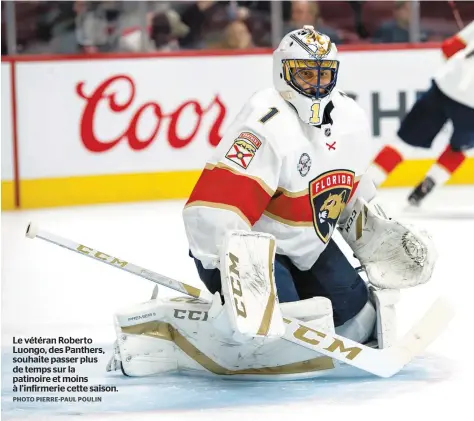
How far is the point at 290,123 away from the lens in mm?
2830

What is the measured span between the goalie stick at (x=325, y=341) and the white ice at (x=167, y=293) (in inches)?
1.5

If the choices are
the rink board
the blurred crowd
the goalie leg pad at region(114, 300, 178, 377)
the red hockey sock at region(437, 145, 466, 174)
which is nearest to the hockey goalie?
the goalie leg pad at region(114, 300, 178, 377)

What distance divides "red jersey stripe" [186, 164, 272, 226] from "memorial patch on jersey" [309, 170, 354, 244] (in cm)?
16

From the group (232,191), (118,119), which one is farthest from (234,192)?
(118,119)

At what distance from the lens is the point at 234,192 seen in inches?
107

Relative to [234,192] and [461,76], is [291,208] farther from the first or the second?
[461,76]

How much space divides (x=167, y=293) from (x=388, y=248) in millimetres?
1190

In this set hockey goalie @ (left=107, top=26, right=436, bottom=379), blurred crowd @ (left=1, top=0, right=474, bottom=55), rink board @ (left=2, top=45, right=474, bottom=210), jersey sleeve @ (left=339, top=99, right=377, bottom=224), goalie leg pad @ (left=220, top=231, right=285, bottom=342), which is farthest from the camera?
blurred crowd @ (left=1, top=0, right=474, bottom=55)

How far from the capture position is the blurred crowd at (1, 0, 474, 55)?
645 centimetres

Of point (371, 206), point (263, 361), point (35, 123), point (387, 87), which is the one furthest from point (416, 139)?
point (263, 361)

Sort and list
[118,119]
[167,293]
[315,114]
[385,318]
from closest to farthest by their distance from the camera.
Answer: [315,114], [385,318], [167,293], [118,119]

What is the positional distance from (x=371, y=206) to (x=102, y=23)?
3741 mm

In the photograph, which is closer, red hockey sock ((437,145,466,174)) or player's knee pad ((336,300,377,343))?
player's knee pad ((336,300,377,343))

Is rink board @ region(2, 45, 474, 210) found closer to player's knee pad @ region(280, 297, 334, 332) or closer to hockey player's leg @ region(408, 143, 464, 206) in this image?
hockey player's leg @ region(408, 143, 464, 206)
